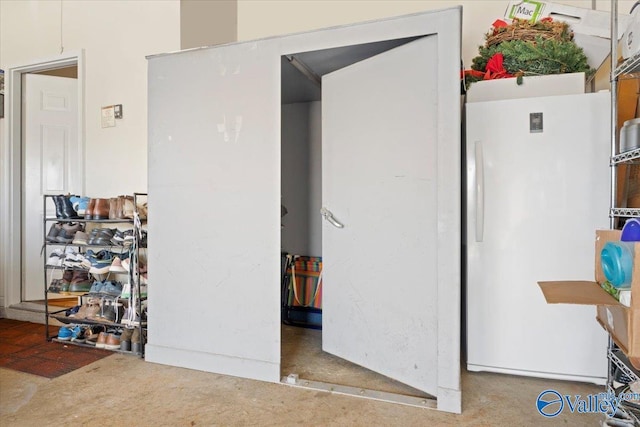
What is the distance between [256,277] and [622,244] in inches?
69.6

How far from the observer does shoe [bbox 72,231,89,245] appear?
2.96 m

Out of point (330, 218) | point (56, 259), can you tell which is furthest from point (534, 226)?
point (56, 259)

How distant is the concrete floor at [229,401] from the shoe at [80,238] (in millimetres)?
948

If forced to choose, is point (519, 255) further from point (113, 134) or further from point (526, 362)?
point (113, 134)

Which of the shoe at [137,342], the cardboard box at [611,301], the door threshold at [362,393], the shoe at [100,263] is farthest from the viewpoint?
the shoe at [100,263]

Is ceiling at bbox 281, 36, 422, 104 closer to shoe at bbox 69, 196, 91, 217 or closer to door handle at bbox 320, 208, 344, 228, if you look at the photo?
door handle at bbox 320, 208, 344, 228

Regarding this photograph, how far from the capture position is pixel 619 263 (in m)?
1.34

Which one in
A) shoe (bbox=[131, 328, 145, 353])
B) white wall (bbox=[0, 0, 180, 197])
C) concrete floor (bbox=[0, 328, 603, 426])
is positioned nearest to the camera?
concrete floor (bbox=[0, 328, 603, 426])

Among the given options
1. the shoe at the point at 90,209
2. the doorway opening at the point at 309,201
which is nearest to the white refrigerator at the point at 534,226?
the doorway opening at the point at 309,201

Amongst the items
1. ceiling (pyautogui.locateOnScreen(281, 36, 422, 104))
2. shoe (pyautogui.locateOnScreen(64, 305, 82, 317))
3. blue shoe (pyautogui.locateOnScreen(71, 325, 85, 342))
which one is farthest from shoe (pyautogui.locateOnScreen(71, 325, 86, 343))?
ceiling (pyautogui.locateOnScreen(281, 36, 422, 104))

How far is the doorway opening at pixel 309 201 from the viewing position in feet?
7.22

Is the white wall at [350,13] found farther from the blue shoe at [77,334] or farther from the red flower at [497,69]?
the blue shoe at [77,334]

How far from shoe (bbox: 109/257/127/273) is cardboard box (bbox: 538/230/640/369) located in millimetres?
2685

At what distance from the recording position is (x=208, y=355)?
7.94 ft
